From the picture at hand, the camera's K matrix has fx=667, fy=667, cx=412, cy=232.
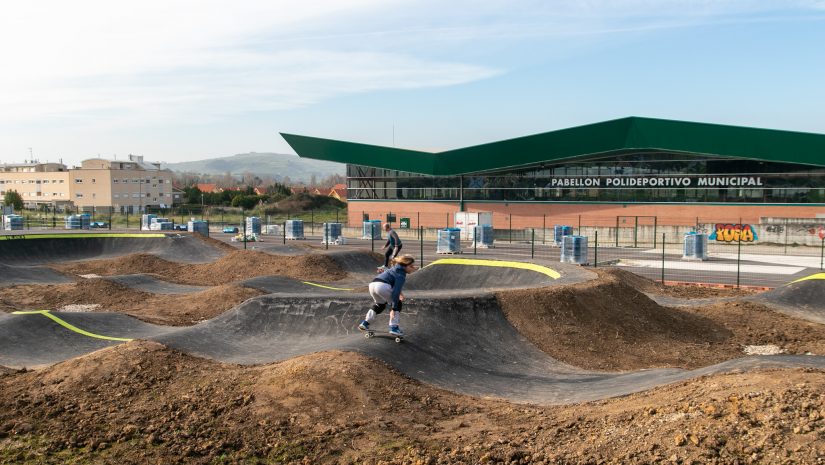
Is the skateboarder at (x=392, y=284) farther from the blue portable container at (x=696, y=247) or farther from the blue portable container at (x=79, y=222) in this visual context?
the blue portable container at (x=79, y=222)

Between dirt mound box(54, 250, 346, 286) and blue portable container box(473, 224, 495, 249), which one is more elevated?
blue portable container box(473, 224, 495, 249)

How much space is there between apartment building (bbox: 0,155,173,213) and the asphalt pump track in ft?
307

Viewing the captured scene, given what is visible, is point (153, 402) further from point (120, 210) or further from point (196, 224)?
point (120, 210)

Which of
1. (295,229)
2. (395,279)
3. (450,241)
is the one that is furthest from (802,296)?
(295,229)

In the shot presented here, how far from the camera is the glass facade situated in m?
45.8

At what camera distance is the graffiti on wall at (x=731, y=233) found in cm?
4322

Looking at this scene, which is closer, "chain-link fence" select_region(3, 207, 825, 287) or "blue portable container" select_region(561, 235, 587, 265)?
"blue portable container" select_region(561, 235, 587, 265)

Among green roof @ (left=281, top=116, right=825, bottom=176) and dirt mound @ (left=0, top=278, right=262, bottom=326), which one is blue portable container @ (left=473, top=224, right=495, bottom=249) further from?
dirt mound @ (left=0, top=278, right=262, bottom=326)

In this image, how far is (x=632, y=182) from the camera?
5047 cm

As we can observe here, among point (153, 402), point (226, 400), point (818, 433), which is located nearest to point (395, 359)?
point (226, 400)

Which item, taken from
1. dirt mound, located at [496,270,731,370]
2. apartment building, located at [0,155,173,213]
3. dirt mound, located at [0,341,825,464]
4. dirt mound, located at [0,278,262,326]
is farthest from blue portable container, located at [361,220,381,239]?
apartment building, located at [0,155,173,213]

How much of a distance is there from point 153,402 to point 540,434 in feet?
19.1

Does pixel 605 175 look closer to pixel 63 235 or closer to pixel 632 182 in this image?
pixel 632 182

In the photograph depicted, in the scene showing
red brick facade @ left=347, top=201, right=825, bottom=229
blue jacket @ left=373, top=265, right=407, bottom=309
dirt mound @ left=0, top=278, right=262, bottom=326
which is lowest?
dirt mound @ left=0, top=278, right=262, bottom=326
